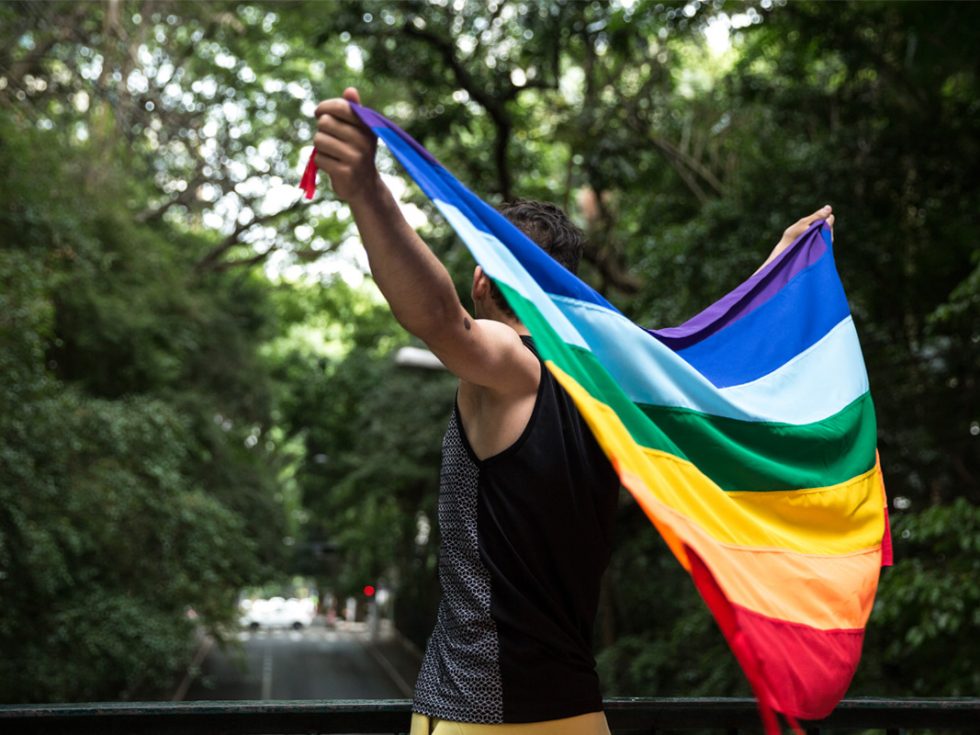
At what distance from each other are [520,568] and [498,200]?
11984 millimetres

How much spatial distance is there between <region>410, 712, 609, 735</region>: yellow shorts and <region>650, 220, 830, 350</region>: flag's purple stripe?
931 mm

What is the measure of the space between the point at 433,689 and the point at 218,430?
1838 cm

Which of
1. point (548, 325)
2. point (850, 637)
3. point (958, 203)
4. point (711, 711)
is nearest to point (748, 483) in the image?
point (850, 637)

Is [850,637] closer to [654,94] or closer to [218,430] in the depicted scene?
[654,94]

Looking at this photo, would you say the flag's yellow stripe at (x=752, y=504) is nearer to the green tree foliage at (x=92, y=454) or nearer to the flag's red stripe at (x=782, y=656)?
the flag's red stripe at (x=782, y=656)

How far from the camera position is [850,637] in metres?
1.93

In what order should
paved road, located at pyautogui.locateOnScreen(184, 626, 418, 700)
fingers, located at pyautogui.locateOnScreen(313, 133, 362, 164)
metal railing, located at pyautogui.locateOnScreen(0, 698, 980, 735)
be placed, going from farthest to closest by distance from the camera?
paved road, located at pyautogui.locateOnScreen(184, 626, 418, 700) < metal railing, located at pyautogui.locateOnScreen(0, 698, 980, 735) < fingers, located at pyautogui.locateOnScreen(313, 133, 362, 164)

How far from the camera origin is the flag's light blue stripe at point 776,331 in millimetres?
2510

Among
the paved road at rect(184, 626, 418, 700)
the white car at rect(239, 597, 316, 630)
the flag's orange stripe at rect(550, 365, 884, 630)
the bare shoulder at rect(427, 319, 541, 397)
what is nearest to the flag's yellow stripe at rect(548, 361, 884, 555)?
the flag's orange stripe at rect(550, 365, 884, 630)

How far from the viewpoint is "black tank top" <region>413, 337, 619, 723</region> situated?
183 centimetres

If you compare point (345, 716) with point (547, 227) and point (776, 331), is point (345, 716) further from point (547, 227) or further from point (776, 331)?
point (776, 331)

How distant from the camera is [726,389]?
2340 mm

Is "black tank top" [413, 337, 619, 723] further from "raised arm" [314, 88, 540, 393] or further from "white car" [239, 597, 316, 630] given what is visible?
"white car" [239, 597, 316, 630]

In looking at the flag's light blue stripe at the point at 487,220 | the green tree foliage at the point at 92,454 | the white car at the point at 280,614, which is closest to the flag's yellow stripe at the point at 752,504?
the flag's light blue stripe at the point at 487,220
